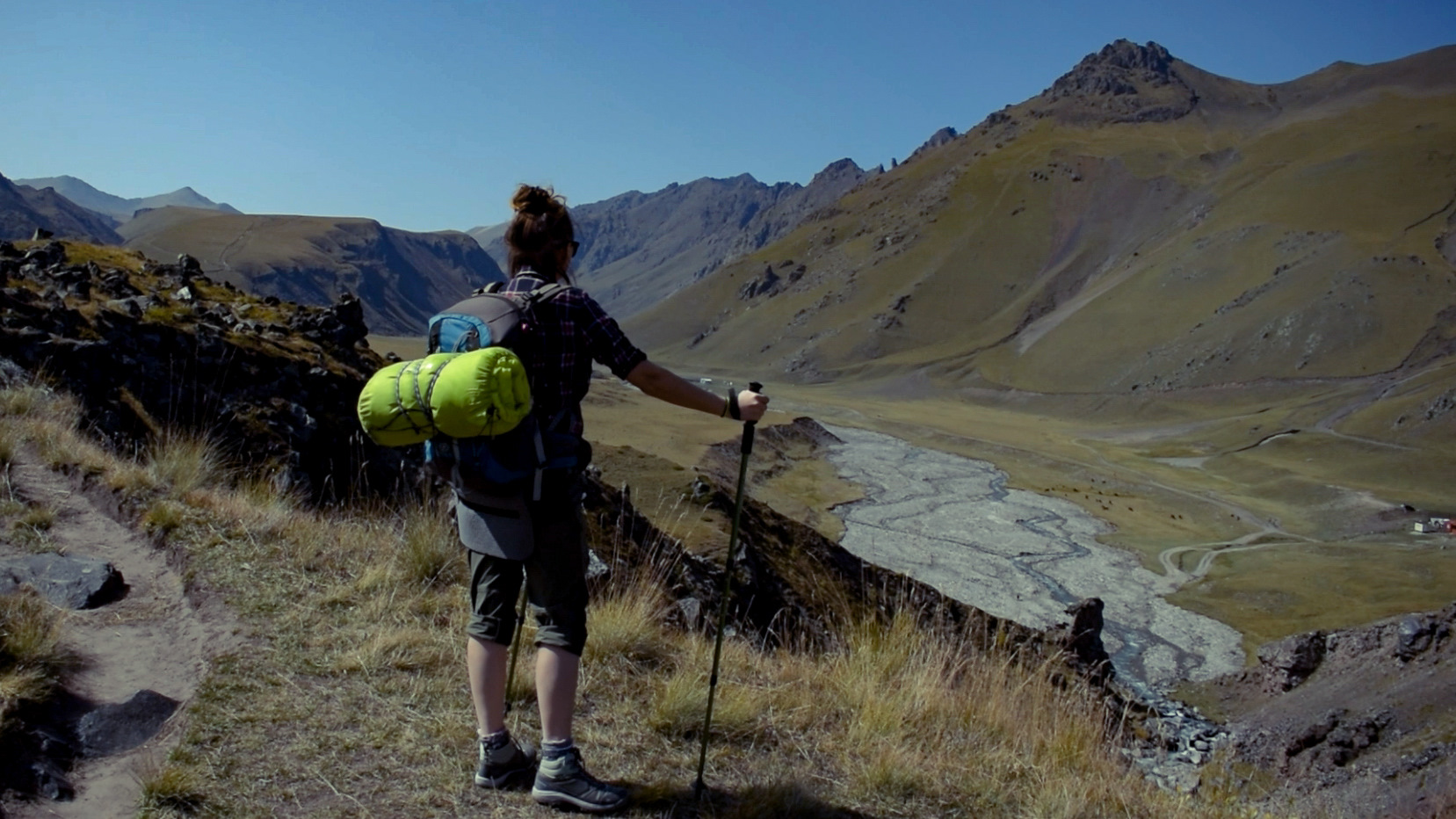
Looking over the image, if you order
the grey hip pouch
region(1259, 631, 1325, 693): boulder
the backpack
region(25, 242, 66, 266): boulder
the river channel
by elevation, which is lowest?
the river channel

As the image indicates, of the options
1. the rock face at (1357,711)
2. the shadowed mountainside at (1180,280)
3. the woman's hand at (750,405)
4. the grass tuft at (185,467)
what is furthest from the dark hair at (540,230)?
the shadowed mountainside at (1180,280)

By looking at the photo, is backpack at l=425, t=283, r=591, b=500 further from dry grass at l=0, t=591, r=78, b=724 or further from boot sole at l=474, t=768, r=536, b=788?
dry grass at l=0, t=591, r=78, b=724

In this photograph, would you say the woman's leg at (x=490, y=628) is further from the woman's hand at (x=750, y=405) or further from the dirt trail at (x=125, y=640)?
the dirt trail at (x=125, y=640)

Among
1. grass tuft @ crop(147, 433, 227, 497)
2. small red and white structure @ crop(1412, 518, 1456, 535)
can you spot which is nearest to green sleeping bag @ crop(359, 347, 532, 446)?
grass tuft @ crop(147, 433, 227, 497)

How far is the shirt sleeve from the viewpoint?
389cm

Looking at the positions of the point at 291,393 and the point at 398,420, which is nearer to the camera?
the point at 398,420

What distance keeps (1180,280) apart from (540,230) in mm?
136781

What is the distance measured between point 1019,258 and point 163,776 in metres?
180

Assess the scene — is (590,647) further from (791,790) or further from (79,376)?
(79,376)

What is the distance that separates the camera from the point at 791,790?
423 centimetres

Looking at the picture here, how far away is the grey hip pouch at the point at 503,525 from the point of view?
12.4 feet

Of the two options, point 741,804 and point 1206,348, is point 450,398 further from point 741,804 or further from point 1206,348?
point 1206,348

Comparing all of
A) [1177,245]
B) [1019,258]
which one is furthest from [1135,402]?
[1019,258]

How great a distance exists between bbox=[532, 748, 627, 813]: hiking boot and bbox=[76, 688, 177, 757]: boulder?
5.61 ft
